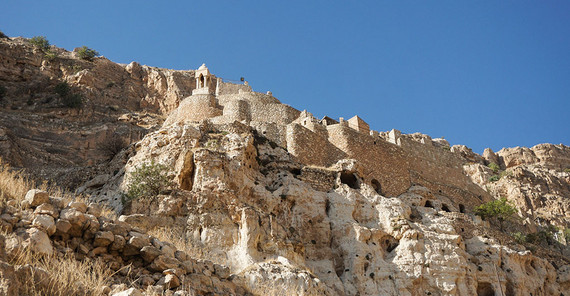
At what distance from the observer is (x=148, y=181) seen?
68.7 feet

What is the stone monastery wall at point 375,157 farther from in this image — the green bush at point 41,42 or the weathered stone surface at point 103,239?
the green bush at point 41,42

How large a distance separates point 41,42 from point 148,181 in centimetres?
3892

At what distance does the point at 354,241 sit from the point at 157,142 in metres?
9.92

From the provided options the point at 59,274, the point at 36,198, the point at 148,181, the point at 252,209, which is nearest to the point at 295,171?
the point at 252,209

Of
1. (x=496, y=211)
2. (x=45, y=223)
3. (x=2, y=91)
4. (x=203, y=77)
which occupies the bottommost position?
(x=45, y=223)

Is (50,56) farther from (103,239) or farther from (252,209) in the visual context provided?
(103,239)

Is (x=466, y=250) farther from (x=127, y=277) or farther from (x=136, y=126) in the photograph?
(x=136, y=126)

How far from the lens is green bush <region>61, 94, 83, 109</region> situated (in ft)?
136

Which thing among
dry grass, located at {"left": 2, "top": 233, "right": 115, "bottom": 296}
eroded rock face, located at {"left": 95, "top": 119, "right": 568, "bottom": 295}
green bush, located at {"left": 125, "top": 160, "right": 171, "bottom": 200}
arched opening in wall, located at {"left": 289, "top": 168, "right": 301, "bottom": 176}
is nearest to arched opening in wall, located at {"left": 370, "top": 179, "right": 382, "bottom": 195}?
eroded rock face, located at {"left": 95, "top": 119, "right": 568, "bottom": 295}

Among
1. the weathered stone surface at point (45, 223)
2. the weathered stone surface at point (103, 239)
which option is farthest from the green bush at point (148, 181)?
the weathered stone surface at point (45, 223)

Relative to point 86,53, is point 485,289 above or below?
below

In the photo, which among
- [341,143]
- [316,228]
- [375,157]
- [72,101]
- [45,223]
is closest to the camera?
[45,223]

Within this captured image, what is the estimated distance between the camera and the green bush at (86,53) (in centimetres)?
5434

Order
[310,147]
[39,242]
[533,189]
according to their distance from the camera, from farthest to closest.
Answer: [533,189] → [310,147] → [39,242]
